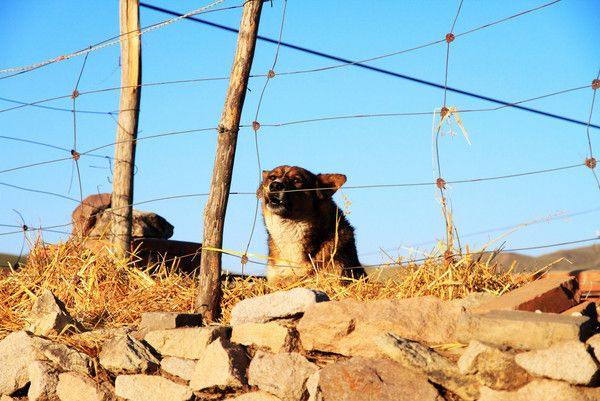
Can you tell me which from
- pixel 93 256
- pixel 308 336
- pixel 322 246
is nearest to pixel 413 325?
pixel 308 336

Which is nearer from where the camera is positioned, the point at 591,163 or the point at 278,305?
the point at 591,163

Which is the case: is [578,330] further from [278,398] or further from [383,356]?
[278,398]

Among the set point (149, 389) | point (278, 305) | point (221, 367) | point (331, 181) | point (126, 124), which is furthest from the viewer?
point (126, 124)

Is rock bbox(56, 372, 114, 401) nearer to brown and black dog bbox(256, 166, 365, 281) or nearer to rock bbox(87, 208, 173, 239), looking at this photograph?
brown and black dog bbox(256, 166, 365, 281)

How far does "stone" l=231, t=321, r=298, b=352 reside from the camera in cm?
470

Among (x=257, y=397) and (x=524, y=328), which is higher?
(x=524, y=328)

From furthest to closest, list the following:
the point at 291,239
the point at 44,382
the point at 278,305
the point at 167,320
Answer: the point at 291,239 < the point at 44,382 < the point at 167,320 < the point at 278,305

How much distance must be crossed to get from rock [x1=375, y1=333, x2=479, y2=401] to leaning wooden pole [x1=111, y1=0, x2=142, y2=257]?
4.51 meters

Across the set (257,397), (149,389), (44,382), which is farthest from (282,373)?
(44,382)

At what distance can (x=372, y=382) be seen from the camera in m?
4.09

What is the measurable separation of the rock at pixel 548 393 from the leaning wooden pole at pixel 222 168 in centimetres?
253

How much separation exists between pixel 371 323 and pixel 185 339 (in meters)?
1.39

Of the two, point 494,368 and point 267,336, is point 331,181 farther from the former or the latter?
point 494,368

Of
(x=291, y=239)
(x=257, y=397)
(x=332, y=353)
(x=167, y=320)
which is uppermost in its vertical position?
(x=291, y=239)
